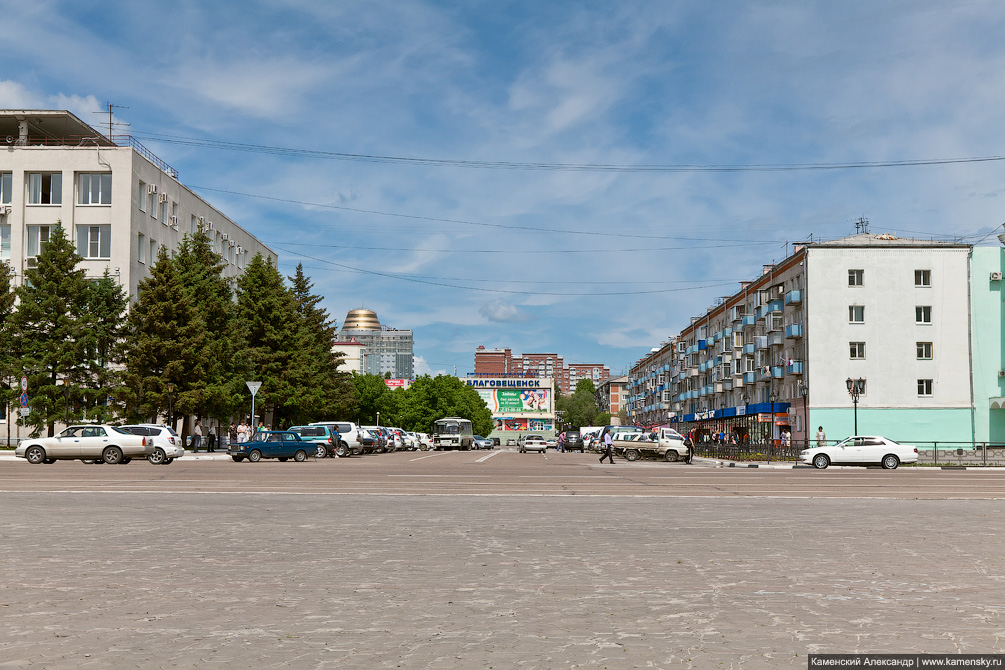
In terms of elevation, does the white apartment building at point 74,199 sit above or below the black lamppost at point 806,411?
above

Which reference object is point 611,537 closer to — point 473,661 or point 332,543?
point 332,543

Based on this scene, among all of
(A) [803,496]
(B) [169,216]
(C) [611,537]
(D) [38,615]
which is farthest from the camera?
(B) [169,216]

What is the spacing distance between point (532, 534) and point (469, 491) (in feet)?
31.8

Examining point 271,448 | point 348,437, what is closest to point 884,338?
point 348,437

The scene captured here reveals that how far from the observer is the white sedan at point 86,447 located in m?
37.6

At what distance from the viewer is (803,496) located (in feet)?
69.2

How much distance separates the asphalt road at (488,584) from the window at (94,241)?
50135 mm

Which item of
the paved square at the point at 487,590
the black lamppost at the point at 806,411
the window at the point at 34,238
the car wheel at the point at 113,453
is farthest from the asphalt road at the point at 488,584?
the black lamppost at the point at 806,411

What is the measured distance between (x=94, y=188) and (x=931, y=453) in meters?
52.2

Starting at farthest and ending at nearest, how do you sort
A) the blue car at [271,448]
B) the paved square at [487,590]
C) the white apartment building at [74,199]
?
1. the white apartment building at [74,199]
2. the blue car at [271,448]
3. the paved square at [487,590]

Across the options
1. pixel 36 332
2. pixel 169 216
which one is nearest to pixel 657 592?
pixel 36 332

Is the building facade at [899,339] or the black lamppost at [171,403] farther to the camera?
the building facade at [899,339]

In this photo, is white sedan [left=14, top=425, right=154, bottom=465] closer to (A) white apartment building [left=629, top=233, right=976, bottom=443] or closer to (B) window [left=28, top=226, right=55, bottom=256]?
(B) window [left=28, top=226, right=55, bottom=256]

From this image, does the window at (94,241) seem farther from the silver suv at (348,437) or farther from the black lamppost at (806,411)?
the black lamppost at (806,411)
